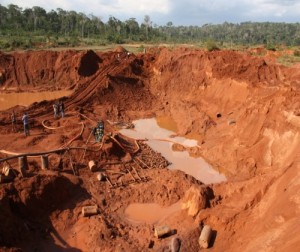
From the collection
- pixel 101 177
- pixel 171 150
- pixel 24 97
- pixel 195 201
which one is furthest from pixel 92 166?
pixel 24 97

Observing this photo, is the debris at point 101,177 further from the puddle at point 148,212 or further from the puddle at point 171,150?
the puddle at point 171,150

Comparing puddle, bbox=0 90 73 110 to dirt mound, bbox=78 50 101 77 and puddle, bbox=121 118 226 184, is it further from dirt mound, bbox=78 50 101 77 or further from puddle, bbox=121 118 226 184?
puddle, bbox=121 118 226 184

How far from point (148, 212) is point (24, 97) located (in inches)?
799

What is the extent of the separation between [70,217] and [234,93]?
15912 mm

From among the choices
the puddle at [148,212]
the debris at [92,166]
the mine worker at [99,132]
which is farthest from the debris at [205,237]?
the mine worker at [99,132]

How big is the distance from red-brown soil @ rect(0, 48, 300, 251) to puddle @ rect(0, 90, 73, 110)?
1.22 m

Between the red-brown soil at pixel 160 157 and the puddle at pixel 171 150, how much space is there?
2.10ft

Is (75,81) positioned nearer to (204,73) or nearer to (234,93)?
(204,73)

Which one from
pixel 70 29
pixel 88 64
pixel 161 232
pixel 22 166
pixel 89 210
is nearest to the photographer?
pixel 161 232

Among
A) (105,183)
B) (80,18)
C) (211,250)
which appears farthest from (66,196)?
(80,18)

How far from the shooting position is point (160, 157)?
19.1 m

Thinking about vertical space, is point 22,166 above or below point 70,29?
below

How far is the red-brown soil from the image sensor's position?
38.4 feet

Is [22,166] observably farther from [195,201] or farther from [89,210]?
[195,201]
